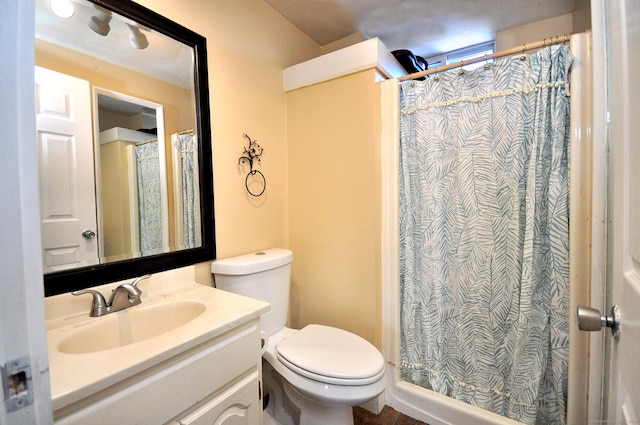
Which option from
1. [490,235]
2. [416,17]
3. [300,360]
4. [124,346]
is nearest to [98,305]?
[124,346]

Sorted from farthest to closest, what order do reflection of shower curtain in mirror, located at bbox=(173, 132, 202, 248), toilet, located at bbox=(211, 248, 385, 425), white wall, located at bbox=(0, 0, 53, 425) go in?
reflection of shower curtain in mirror, located at bbox=(173, 132, 202, 248)
toilet, located at bbox=(211, 248, 385, 425)
white wall, located at bbox=(0, 0, 53, 425)

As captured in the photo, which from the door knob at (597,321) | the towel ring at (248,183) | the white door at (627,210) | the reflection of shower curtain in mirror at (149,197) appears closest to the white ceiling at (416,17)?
the towel ring at (248,183)

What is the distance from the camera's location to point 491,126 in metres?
1.31

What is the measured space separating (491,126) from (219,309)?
1431 mm

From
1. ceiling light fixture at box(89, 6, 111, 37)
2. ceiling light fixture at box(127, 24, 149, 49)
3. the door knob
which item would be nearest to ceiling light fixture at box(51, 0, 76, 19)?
ceiling light fixture at box(89, 6, 111, 37)

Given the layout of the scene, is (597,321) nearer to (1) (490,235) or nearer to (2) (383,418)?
(1) (490,235)

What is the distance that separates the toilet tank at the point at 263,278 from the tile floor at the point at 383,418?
25.3 inches

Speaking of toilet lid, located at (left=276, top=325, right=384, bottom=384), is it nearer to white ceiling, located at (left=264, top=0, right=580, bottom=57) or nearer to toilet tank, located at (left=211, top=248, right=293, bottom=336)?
toilet tank, located at (left=211, top=248, right=293, bottom=336)

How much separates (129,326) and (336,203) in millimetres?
1129

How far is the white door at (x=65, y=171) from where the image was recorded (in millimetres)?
897

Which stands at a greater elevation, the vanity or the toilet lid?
the vanity

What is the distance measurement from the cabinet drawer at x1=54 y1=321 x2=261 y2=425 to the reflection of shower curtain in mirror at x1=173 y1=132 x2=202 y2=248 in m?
0.57

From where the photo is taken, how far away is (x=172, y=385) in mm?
745

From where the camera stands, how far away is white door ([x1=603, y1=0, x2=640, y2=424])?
0.47 meters
